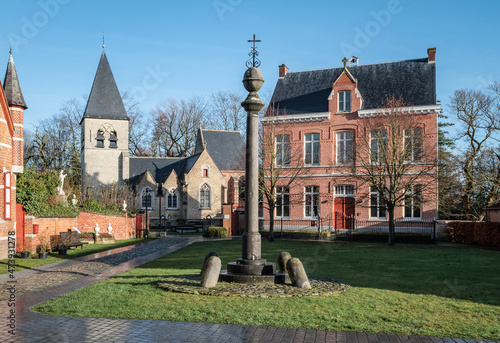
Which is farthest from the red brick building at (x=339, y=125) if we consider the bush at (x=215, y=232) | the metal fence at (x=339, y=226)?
the bush at (x=215, y=232)

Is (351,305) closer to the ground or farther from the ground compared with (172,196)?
closer to the ground

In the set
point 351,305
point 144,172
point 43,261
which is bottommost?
point 43,261

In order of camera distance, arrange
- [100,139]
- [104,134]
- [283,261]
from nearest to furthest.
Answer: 1. [283,261]
2. [100,139]
3. [104,134]

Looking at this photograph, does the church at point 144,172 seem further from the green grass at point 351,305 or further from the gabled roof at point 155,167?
the green grass at point 351,305

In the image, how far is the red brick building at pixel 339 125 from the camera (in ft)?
102

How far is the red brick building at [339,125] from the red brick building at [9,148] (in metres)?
15.4

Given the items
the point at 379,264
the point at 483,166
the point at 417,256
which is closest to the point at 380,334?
the point at 379,264

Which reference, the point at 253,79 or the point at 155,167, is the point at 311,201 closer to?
the point at 253,79

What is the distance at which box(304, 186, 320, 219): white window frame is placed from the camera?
33.0 meters

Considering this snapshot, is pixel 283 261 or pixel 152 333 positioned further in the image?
pixel 283 261

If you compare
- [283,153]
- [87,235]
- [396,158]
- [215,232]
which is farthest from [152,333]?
[283,153]

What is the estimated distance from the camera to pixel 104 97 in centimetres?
5053

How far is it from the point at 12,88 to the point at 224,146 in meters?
→ 35.0

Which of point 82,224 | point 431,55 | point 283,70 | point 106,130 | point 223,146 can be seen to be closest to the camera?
point 82,224
